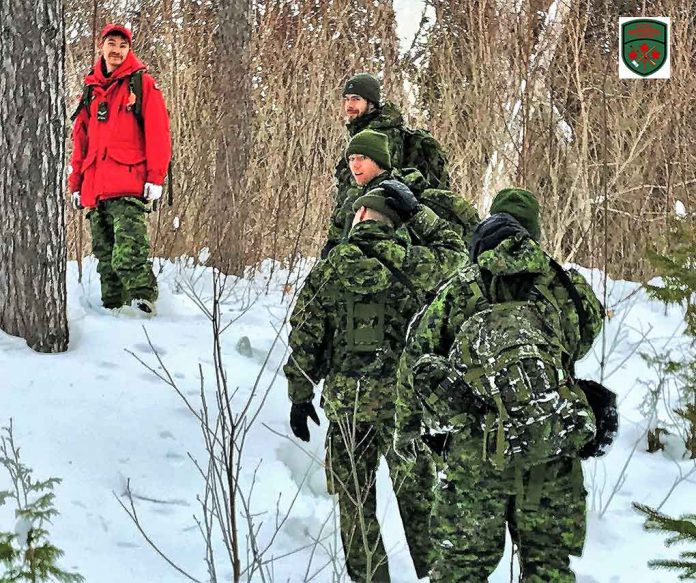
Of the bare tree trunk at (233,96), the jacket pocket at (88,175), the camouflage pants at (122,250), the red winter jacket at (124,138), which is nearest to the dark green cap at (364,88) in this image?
the red winter jacket at (124,138)

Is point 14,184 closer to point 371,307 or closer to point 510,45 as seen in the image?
point 371,307

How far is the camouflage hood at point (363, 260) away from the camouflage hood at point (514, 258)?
848 millimetres

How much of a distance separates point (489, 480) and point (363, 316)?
1.01m

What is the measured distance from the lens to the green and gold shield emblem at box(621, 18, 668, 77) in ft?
24.2

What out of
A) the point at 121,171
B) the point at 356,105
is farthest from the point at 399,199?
the point at 121,171

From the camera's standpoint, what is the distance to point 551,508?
2279 millimetres

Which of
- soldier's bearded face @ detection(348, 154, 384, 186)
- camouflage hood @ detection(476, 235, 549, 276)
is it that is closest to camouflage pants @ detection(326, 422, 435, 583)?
soldier's bearded face @ detection(348, 154, 384, 186)

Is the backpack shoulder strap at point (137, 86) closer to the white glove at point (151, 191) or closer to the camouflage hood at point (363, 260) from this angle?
the white glove at point (151, 191)

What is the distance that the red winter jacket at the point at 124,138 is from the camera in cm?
504

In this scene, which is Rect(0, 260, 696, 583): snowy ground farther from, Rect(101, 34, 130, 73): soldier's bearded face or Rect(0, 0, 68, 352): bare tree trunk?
Rect(101, 34, 130, 73): soldier's bearded face

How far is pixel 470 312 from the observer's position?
2.33 m

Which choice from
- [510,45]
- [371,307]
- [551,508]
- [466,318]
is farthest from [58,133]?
[510,45]

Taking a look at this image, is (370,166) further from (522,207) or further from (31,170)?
A: (31,170)

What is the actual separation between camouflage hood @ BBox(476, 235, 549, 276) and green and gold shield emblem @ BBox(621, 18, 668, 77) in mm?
5736
